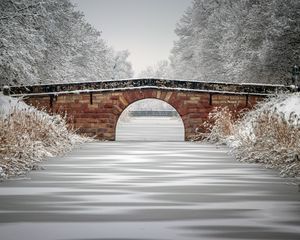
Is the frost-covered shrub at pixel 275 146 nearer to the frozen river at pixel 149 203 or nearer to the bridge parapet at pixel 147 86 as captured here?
the frozen river at pixel 149 203

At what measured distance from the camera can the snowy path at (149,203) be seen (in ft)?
22.6

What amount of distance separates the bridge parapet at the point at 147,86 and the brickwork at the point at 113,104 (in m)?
0.18

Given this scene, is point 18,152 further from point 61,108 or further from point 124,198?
point 61,108

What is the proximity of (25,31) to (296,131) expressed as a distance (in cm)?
1275

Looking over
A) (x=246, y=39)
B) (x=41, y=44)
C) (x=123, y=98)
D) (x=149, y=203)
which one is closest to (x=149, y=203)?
(x=149, y=203)

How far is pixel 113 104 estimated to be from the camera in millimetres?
26375

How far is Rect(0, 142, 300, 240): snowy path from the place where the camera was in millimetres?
6898

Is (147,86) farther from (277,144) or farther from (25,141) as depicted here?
(277,144)

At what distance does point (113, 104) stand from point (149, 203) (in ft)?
57.8

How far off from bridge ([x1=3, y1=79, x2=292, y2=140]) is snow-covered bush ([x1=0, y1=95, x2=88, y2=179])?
3008 mm

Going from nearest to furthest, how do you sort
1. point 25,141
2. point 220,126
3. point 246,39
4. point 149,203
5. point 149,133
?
point 149,203, point 25,141, point 220,126, point 246,39, point 149,133

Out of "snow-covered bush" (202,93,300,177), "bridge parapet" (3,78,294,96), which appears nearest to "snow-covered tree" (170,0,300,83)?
"bridge parapet" (3,78,294,96)

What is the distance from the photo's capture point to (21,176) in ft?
39.7

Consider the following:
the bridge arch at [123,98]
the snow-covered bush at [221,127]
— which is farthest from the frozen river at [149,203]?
the bridge arch at [123,98]
